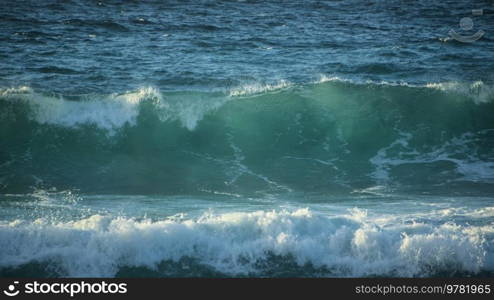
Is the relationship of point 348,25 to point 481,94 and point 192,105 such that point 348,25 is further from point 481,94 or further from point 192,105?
point 192,105

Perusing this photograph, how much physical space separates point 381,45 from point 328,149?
7.18 metres

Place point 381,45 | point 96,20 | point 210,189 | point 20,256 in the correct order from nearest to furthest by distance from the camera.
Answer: point 20,256 → point 210,189 → point 381,45 → point 96,20

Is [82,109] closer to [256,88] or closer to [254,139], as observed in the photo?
[254,139]

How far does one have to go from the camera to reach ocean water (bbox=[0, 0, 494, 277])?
26.9 ft

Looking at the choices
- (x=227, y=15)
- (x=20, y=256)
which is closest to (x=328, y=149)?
(x=20, y=256)

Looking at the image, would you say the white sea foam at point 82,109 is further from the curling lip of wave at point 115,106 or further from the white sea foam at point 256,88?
the white sea foam at point 256,88

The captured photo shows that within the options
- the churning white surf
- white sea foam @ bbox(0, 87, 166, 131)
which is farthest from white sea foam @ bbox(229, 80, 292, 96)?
the churning white surf

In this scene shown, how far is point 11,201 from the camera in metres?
10.5

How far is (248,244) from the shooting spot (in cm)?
830

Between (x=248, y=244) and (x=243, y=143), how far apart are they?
6848mm

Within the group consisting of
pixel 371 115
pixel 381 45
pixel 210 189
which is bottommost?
pixel 210 189

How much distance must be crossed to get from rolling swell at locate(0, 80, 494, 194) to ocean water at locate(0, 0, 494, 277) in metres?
0.05

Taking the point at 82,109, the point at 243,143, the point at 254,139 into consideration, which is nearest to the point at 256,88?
the point at 254,139

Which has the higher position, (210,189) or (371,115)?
(371,115)
